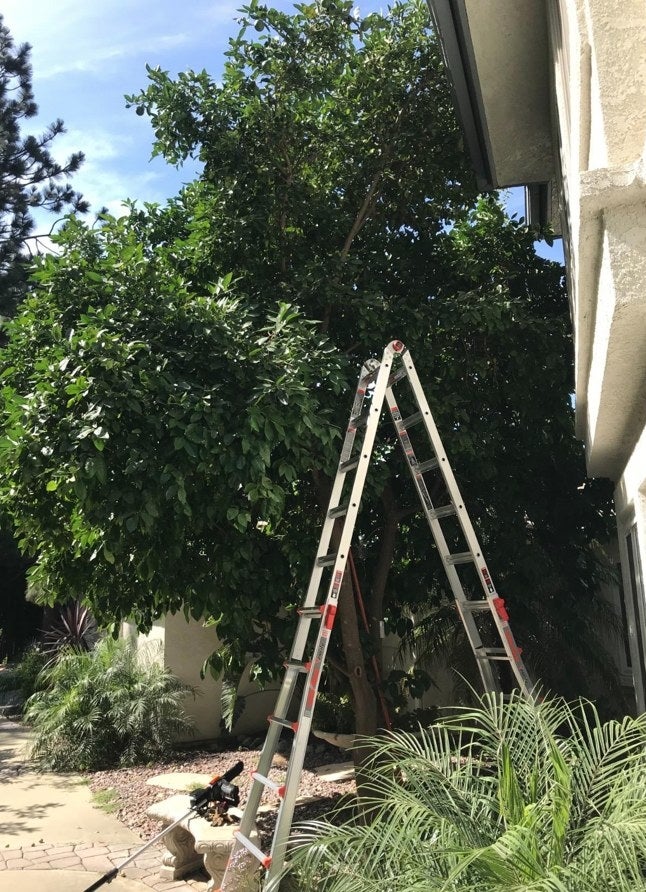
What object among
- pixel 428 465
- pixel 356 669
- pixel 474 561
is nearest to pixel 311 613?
pixel 474 561

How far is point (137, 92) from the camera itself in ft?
22.7

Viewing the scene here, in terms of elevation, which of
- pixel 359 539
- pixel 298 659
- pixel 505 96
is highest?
pixel 505 96

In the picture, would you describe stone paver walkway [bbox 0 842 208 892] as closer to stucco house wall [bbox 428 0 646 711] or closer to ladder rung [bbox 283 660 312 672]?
ladder rung [bbox 283 660 312 672]

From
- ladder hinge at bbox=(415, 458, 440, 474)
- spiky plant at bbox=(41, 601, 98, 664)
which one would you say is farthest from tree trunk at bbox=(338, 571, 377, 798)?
spiky plant at bbox=(41, 601, 98, 664)

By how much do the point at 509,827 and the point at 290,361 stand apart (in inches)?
128

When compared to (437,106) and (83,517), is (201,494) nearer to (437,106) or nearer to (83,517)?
(83,517)

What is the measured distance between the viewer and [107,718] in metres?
10.0

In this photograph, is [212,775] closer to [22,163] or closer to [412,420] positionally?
[412,420]

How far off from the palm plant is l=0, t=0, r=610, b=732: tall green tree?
2.22 metres

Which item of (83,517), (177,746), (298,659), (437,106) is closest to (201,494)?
(83,517)

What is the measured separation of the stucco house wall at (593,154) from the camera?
2936 millimetres

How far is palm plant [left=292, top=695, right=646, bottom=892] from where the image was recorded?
2.56 metres

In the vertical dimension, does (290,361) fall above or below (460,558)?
above

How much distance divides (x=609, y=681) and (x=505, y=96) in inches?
201
